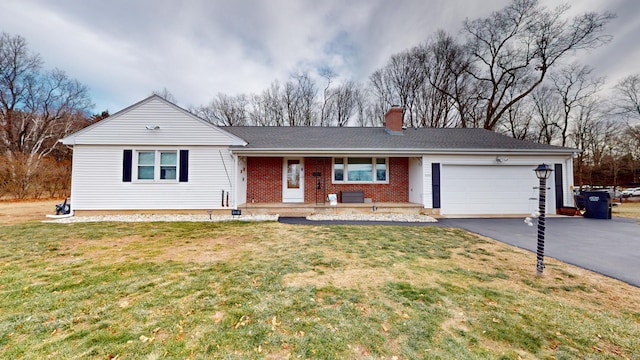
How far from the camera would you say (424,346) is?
87.3 inches

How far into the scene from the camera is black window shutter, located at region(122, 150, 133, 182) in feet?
31.4

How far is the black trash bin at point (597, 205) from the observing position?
29.2 feet

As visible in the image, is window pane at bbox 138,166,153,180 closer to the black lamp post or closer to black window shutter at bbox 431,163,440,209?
black window shutter at bbox 431,163,440,209

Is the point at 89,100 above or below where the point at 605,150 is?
above

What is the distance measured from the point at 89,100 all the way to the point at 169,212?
87.4ft

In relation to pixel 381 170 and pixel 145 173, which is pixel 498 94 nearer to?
pixel 381 170

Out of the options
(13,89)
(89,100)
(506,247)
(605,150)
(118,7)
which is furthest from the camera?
(89,100)

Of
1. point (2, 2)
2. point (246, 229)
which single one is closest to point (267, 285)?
point (246, 229)

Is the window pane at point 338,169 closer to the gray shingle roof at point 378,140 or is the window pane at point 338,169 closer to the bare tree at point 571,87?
the gray shingle roof at point 378,140

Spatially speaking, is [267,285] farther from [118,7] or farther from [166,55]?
[166,55]

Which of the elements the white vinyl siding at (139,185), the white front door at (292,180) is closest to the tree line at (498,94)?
the white front door at (292,180)

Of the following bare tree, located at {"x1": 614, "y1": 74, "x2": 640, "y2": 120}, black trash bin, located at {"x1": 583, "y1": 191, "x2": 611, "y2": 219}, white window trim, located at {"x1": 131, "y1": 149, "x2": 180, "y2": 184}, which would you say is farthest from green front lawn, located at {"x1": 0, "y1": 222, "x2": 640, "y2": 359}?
bare tree, located at {"x1": 614, "y1": 74, "x2": 640, "y2": 120}

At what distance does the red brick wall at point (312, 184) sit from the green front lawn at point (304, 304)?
6011 mm

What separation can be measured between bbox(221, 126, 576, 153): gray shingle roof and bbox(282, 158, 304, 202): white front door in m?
1.07
